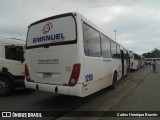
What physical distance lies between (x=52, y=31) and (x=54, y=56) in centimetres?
87

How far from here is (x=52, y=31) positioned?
306 inches

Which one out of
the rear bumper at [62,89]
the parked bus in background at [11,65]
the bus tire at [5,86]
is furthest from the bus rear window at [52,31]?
the bus tire at [5,86]

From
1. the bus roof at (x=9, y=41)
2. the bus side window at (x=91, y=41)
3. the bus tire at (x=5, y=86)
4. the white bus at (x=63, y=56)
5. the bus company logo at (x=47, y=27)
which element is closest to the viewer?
the white bus at (x=63, y=56)

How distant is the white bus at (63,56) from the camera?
7.12 meters

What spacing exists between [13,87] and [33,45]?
2.77 meters

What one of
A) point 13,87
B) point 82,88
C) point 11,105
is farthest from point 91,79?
point 13,87

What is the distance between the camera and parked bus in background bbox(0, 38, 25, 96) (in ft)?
32.6

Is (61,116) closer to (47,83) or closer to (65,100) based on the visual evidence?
(47,83)

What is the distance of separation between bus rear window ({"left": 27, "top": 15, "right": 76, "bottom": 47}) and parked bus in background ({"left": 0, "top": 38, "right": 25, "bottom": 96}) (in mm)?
2099

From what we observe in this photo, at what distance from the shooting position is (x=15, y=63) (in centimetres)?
1033

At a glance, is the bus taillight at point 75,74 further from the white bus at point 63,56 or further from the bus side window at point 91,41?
the bus side window at point 91,41

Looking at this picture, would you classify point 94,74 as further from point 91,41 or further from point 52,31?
point 52,31

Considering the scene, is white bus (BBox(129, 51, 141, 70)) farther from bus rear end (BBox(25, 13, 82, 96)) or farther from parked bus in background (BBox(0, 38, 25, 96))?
bus rear end (BBox(25, 13, 82, 96))

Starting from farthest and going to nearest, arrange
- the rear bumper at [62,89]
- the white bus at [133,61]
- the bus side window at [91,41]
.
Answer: the white bus at [133,61]
the bus side window at [91,41]
the rear bumper at [62,89]
